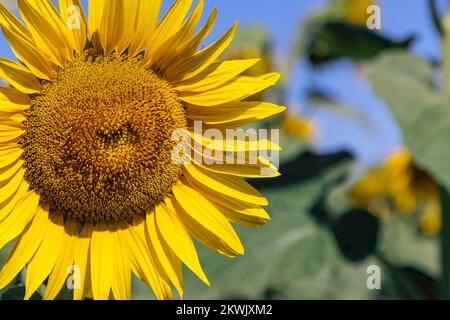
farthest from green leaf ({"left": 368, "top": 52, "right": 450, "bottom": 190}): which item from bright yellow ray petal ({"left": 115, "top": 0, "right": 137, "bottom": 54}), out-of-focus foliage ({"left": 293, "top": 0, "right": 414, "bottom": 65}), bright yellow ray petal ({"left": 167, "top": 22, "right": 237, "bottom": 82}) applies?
bright yellow ray petal ({"left": 115, "top": 0, "right": 137, "bottom": 54})

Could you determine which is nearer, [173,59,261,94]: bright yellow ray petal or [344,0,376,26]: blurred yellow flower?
[173,59,261,94]: bright yellow ray petal

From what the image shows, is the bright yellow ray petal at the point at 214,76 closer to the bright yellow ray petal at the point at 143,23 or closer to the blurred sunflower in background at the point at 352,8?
the bright yellow ray petal at the point at 143,23

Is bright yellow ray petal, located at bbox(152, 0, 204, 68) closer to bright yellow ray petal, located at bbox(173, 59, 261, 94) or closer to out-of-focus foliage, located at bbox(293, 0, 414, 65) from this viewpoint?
bright yellow ray petal, located at bbox(173, 59, 261, 94)

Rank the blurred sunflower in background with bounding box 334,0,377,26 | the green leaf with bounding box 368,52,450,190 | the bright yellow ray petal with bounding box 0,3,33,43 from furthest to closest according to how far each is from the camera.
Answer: the blurred sunflower in background with bounding box 334,0,377,26 → the green leaf with bounding box 368,52,450,190 → the bright yellow ray petal with bounding box 0,3,33,43

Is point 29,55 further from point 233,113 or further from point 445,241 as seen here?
point 445,241
